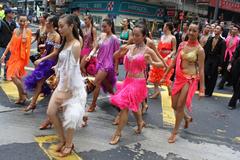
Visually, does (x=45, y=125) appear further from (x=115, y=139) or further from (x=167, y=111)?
(x=167, y=111)

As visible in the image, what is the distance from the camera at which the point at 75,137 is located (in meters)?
5.39

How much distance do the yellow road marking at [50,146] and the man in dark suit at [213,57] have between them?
209 inches

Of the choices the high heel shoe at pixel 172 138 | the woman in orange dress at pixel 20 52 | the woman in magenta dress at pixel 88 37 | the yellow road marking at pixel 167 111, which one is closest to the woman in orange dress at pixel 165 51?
the yellow road marking at pixel 167 111

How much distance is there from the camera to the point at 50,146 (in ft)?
16.3

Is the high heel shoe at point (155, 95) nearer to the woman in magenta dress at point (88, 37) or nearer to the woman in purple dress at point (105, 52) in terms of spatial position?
the woman in magenta dress at point (88, 37)

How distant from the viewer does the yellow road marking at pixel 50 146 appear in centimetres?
465

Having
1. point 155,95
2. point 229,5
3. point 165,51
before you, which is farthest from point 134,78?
point 229,5

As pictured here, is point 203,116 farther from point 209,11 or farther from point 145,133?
point 209,11

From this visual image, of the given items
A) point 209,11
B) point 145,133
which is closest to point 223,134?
point 145,133

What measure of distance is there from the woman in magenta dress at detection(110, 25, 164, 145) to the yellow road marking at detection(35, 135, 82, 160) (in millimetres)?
785

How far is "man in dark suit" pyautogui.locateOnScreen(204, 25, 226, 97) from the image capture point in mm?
9320

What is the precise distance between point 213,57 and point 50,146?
5.77m

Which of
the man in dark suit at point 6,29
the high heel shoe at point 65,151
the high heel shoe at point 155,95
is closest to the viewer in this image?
the high heel shoe at point 65,151

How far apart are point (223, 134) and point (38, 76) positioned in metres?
3.28
